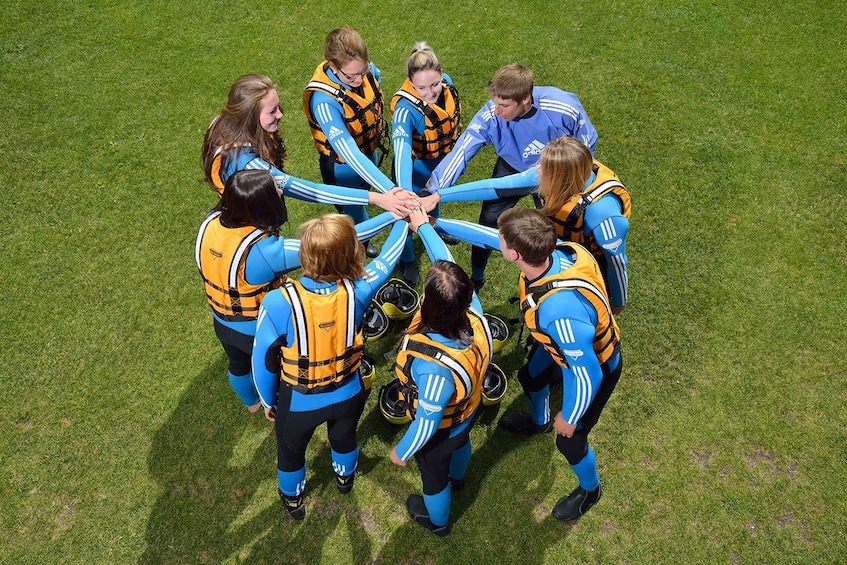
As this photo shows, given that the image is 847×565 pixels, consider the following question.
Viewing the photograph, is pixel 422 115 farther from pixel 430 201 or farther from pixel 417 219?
pixel 417 219

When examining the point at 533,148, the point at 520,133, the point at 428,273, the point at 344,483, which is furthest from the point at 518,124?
the point at 344,483

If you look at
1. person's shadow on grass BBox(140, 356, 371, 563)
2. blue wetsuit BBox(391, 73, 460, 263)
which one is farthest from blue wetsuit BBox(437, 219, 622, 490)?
blue wetsuit BBox(391, 73, 460, 263)

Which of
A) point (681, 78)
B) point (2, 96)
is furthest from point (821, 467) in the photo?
point (2, 96)

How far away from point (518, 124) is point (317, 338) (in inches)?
124

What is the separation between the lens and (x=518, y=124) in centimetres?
599

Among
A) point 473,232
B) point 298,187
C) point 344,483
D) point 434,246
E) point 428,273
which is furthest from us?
point 298,187

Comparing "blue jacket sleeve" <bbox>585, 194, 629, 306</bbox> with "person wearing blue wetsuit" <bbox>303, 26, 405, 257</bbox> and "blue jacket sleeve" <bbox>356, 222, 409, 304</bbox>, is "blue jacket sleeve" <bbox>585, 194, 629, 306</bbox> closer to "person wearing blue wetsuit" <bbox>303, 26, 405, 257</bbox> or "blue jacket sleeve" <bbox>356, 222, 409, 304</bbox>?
"blue jacket sleeve" <bbox>356, 222, 409, 304</bbox>

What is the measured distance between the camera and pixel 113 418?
642 cm

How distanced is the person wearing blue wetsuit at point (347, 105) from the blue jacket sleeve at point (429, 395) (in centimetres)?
273

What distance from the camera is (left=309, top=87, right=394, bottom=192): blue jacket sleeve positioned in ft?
20.5

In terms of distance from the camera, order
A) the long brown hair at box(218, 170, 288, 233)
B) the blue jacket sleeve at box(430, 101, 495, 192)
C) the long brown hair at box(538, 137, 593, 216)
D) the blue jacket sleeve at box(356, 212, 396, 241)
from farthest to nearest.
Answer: the blue jacket sleeve at box(430, 101, 495, 192) < the blue jacket sleeve at box(356, 212, 396, 241) < the long brown hair at box(538, 137, 593, 216) < the long brown hair at box(218, 170, 288, 233)

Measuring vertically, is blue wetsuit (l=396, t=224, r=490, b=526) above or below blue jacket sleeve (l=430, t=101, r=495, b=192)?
below

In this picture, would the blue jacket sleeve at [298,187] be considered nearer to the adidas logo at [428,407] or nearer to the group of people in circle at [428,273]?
the group of people in circle at [428,273]

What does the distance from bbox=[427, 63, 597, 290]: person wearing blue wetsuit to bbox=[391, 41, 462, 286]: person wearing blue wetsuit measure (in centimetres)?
45
